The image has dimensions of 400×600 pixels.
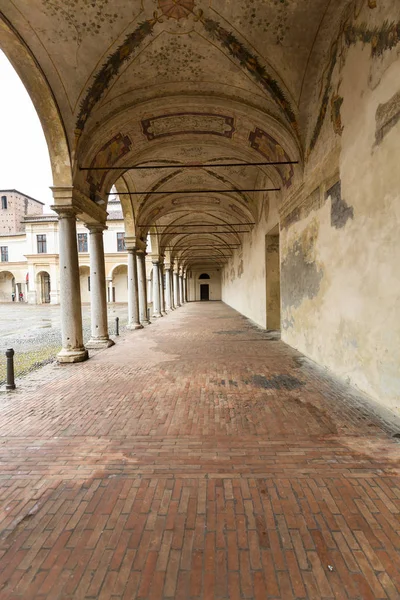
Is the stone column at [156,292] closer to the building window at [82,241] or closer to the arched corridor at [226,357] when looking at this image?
the arched corridor at [226,357]

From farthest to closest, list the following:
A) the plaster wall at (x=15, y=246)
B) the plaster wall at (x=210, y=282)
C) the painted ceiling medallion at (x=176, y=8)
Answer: the plaster wall at (x=210, y=282) → the plaster wall at (x=15, y=246) → the painted ceiling medallion at (x=176, y=8)

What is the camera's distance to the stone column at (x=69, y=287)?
7.77 m

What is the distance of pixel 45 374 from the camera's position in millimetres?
6598

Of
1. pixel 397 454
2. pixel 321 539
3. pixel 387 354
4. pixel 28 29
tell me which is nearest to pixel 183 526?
pixel 321 539

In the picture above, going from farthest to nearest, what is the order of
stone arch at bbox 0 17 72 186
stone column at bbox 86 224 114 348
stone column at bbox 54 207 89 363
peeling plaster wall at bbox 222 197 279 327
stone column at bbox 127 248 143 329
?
stone column at bbox 127 248 143 329 < peeling plaster wall at bbox 222 197 279 327 < stone column at bbox 86 224 114 348 < stone column at bbox 54 207 89 363 < stone arch at bbox 0 17 72 186

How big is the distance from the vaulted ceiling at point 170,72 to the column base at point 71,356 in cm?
397

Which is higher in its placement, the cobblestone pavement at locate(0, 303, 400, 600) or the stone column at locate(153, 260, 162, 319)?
the stone column at locate(153, 260, 162, 319)

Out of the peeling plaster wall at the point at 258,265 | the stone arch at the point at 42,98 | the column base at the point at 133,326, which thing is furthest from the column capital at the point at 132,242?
the stone arch at the point at 42,98

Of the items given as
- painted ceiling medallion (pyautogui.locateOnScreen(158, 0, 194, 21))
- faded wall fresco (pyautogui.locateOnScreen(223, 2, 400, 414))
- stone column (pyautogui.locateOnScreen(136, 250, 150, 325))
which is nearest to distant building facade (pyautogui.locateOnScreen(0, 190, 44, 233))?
stone column (pyautogui.locateOnScreen(136, 250, 150, 325))

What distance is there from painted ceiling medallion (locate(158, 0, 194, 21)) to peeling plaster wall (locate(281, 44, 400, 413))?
113 inches

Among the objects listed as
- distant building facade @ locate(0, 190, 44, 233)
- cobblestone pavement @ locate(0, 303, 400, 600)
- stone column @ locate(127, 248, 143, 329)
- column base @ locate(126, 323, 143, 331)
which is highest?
distant building facade @ locate(0, 190, 44, 233)

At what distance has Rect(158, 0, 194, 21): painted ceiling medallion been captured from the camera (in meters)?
5.53

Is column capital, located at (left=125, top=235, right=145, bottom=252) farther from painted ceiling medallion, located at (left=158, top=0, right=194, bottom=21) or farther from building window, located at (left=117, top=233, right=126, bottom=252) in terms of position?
building window, located at (left=117, top=233, right=126, bottom=252)

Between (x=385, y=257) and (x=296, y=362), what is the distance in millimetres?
3572
